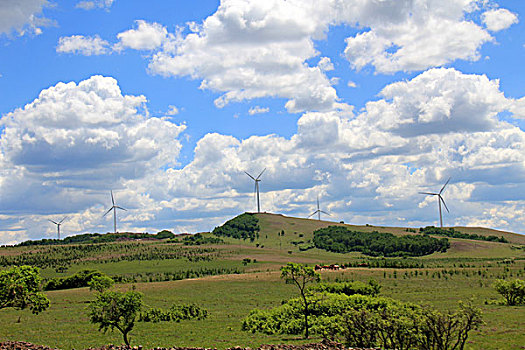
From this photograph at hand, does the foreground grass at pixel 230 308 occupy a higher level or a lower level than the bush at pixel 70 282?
lower

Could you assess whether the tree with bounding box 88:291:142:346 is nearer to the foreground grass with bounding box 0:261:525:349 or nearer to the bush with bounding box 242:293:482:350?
the foreground grass with bounding box 0:261:525:349

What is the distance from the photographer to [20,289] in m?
40.2

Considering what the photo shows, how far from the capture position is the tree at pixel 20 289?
130 feet

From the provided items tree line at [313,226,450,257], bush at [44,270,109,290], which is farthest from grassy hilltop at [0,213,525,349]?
bush at [44,270,109,290]

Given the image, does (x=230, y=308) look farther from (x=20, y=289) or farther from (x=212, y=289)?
(x=20, y=289)

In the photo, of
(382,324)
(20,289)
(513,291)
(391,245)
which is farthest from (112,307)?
(391,245)

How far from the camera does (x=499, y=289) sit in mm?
61188

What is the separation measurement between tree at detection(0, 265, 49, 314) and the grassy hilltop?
3593 mm

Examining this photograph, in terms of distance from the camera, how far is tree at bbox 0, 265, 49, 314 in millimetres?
39750

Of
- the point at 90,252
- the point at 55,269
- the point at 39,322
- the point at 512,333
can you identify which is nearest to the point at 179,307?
the point at 39,322

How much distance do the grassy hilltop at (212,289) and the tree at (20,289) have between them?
3593 millimetres

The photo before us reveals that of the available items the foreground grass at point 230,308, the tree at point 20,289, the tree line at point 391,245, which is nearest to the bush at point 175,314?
the foreground grass at point 230,308

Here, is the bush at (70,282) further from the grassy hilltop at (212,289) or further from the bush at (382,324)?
the bush at (382,324)

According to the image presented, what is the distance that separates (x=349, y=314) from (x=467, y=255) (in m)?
146
